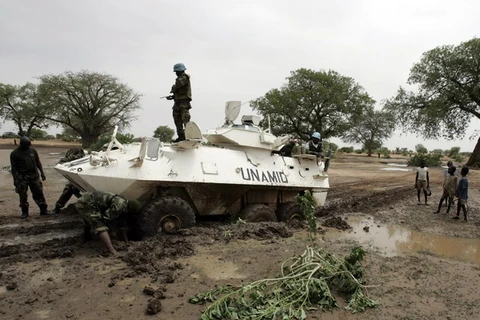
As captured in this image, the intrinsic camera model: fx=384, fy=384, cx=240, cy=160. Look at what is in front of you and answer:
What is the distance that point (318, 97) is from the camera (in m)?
35.2

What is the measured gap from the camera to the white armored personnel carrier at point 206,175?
236 inches

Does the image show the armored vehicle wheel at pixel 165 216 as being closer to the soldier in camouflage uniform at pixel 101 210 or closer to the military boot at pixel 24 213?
the soldier in camouflage uniform at pixel 101 210

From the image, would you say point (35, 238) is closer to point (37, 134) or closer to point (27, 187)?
point (27, 187)

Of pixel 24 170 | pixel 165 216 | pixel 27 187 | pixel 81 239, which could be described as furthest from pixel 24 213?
pixel 165 216

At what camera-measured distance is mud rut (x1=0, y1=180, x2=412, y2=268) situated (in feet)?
16.8

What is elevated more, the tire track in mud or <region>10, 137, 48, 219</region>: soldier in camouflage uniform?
<region>10, 137, 48, 219</region>: soldier in camouflage uniform

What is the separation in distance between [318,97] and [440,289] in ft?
104

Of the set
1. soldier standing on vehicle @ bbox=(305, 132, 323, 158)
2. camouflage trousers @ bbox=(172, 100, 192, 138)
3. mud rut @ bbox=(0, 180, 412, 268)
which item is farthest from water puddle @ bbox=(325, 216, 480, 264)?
camouflage trousers @ bbox=(172, 100, 192, 138)

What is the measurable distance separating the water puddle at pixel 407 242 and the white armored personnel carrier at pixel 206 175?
1.25m

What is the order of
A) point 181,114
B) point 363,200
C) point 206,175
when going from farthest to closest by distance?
point 363,200
point 181,114
point 206,175

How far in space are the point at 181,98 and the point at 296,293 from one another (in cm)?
468

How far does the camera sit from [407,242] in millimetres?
7137

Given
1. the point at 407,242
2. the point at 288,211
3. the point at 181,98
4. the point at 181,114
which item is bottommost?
the point at 407,242

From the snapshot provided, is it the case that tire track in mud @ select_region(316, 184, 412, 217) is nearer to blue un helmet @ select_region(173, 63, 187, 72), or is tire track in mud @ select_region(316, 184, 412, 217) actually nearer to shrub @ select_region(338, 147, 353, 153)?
blue un helmet @ select_region(173, 63, 187, 72)
